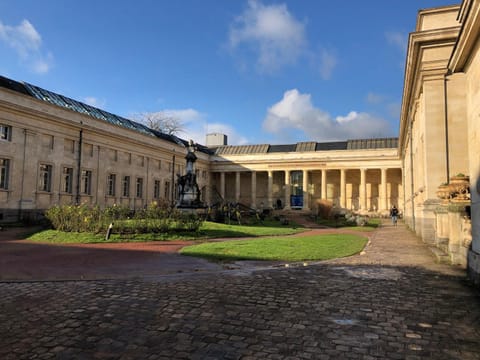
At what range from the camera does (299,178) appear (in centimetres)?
6262

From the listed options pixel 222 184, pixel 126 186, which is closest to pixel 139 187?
pixel 126 186

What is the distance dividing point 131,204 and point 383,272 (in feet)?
116

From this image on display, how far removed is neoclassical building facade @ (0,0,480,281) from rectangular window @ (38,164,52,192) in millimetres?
82

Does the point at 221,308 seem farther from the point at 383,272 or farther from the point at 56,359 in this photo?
the point at 383,272

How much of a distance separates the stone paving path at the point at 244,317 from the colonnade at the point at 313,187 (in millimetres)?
51435

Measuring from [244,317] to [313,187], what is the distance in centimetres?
5994

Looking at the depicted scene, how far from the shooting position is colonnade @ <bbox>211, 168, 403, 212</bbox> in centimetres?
5872

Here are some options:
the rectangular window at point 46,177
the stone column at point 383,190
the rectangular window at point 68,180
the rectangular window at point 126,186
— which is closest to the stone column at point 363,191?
the stone column at point 383,190

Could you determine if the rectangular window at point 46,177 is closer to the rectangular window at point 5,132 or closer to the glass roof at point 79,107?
the rectangular window at point 5,132

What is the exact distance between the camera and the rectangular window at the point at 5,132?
27.1 meters

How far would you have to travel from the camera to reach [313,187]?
210 feet

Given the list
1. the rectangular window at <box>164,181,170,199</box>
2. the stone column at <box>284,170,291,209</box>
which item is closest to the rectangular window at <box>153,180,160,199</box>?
the rectangular window at <box>164,181,170,199</box>

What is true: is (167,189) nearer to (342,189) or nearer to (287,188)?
(287,188)

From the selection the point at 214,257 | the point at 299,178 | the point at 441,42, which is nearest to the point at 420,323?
the point at 214,257
